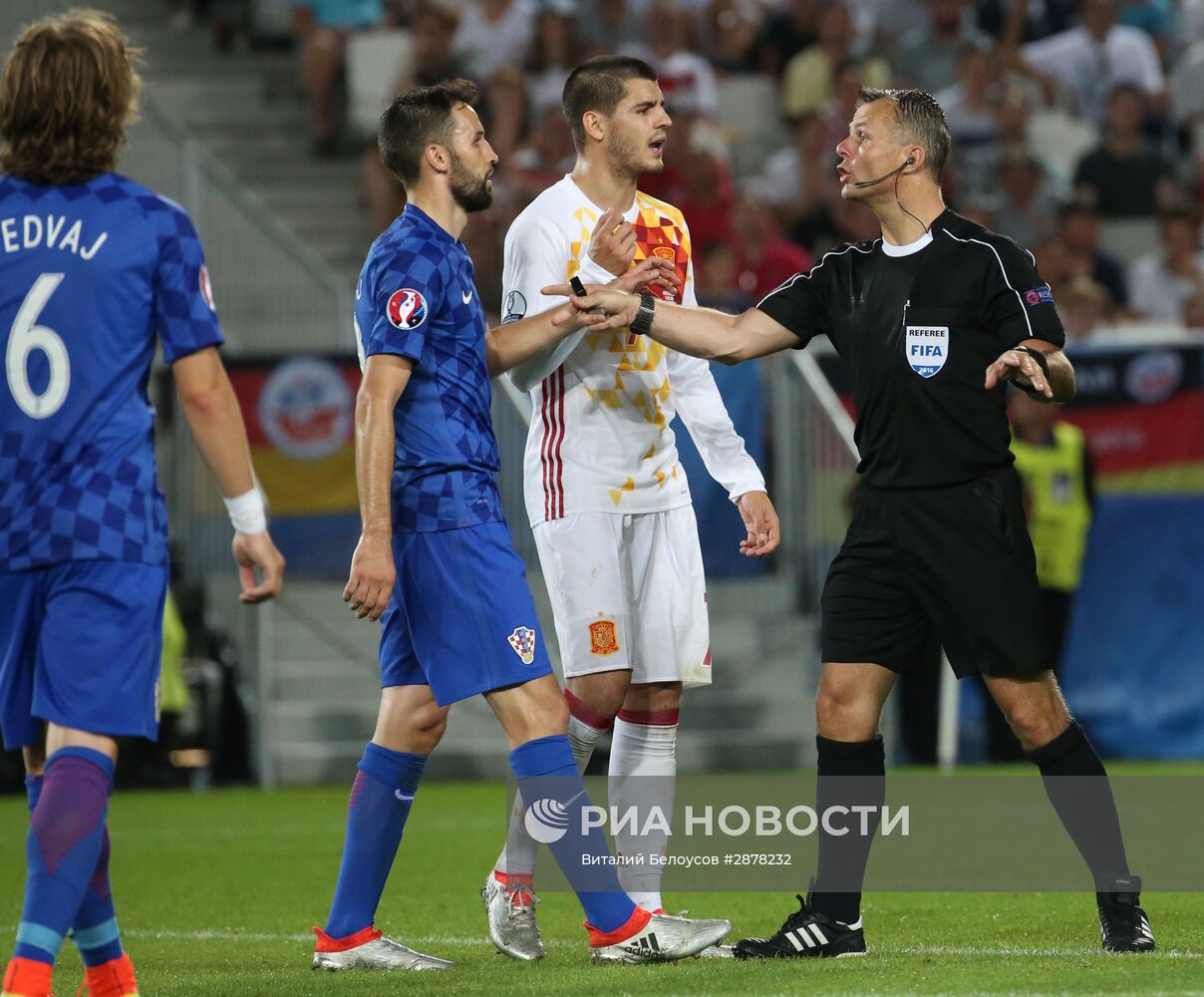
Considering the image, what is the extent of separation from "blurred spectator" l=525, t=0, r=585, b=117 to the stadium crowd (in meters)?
0.02

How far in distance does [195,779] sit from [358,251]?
515 cm

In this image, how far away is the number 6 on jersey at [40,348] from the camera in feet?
13.8

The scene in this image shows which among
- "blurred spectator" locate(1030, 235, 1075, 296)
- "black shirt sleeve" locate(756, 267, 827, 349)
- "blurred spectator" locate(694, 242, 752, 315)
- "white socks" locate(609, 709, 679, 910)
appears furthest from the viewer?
"blurred spectator" locate(1030, 235, 1075, 296)

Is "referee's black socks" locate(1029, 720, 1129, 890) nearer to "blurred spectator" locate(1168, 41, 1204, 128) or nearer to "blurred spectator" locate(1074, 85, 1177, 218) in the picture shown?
"blurred spectator" locate(1074, 85, 1177, 218)

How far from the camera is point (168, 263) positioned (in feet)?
14.1

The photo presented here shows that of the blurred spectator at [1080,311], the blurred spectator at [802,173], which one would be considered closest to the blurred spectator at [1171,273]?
the blurred spectator at [1080,311]

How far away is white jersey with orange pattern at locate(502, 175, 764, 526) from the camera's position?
5766 mm

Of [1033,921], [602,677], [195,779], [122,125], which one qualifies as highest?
[122,125]

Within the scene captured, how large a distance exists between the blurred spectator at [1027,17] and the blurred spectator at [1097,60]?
33 cm

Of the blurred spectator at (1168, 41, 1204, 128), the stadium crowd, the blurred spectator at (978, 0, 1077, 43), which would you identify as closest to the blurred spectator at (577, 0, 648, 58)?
the stadium crowd

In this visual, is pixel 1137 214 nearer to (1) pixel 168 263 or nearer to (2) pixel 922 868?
(2) pixel 922 868

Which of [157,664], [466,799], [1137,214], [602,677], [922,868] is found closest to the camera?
[157,664]

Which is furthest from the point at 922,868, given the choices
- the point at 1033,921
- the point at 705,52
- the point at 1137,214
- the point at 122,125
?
the point at 705,52

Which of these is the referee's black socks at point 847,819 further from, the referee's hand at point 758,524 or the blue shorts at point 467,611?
the blue shorts at point 467,611
